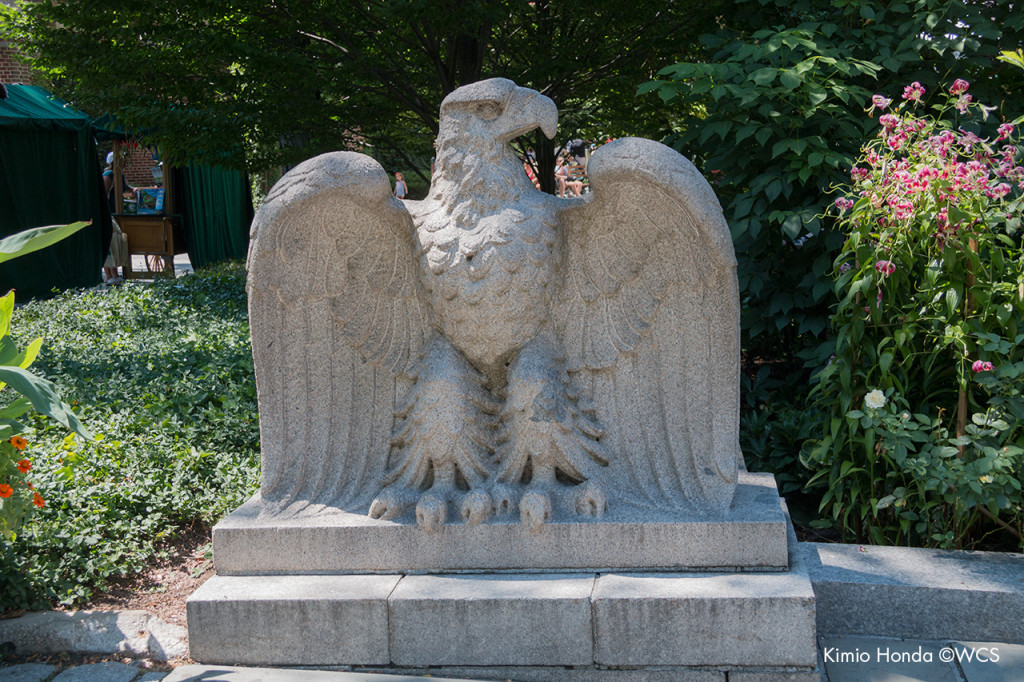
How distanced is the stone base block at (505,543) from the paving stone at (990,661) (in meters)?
0.70

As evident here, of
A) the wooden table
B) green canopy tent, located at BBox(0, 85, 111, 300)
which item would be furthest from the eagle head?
the wooden table

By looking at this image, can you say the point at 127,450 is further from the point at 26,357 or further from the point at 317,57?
the point at 317,57

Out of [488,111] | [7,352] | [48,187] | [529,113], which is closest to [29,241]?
[7,352]

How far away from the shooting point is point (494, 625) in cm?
287

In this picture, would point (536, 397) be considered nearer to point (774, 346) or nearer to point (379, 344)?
point (379, 344)

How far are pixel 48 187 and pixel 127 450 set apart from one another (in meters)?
9.23

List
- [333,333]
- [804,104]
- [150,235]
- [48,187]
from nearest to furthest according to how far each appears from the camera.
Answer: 1. [333,333]
2. [804,104]
3. [48,187]
4. [150,235]

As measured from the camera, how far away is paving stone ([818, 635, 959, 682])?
2914 millimetres

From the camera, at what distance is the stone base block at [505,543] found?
2.97 m

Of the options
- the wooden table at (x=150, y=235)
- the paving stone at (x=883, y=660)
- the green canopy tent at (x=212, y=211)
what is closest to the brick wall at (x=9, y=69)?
the green canopy tent at (x=212, y=211)

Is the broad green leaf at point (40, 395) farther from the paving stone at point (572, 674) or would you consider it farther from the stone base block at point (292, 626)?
the paving stone at point (572, 674)

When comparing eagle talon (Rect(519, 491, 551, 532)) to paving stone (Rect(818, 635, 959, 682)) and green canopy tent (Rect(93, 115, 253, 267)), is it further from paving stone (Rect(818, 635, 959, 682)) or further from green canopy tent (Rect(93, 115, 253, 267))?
green canopy tent (Rect(93, 115, 253, 267))

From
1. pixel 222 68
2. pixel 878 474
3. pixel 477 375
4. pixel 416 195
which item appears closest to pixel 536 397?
pixel 477 375

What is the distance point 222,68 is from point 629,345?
667 centimetres
